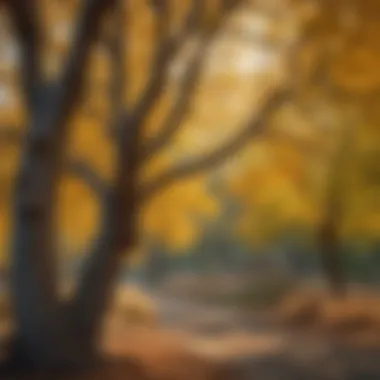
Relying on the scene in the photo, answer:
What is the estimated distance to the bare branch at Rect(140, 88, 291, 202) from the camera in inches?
66.7

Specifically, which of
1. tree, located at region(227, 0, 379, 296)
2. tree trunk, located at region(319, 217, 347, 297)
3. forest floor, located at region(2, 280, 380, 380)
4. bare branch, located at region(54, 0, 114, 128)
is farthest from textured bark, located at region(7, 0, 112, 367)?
tree trunk, located at region(319, 217, 347, 297)

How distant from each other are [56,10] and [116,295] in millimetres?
561

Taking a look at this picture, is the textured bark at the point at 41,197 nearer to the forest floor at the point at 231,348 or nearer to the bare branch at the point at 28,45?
the bare branch at the point at 28,45

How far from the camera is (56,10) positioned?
5.35ft

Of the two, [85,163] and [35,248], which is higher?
[85,163]

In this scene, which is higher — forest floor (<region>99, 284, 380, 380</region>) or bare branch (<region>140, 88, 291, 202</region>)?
bare branch (<region>140, 88, 291, 202</region>)

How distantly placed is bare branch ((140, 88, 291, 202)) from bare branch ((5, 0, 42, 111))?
284 millimetres

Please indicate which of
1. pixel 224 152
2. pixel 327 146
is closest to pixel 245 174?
pixel 224 152

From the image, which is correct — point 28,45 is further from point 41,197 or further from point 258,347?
point 258,347

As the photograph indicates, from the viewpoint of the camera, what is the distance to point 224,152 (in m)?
1.72

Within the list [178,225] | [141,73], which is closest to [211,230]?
[178,225]

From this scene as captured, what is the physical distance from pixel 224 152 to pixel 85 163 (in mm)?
282

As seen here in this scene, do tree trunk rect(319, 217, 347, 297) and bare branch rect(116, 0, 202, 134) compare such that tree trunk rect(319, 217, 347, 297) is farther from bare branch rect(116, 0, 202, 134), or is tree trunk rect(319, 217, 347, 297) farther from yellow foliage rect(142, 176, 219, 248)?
bare branch rect(116, 0, 202, 134)

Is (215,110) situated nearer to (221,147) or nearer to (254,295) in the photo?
(221,147)
